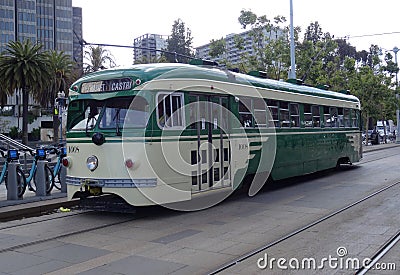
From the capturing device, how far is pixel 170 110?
31.8 ft

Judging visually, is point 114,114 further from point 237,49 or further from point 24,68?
point 24,68

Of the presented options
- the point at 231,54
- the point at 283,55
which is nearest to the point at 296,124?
the point at 283,55

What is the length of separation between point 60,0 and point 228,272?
111 meters

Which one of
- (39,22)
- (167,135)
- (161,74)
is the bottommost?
(167,135)

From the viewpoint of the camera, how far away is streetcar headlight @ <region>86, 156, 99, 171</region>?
31.2 feet

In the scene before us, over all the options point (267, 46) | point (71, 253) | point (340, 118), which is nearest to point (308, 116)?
point (340, 118)

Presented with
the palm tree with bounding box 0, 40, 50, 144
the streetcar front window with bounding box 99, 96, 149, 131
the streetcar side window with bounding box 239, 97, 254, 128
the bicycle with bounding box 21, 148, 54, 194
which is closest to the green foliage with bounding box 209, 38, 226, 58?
the palm tree with bounding box 0, 40, 50, 144

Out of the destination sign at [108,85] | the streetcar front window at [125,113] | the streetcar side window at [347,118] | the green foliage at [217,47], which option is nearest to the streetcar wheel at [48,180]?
the destination sign at [108,85]

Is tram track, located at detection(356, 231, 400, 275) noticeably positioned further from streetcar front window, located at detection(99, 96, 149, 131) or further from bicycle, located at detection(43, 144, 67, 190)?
bicycle, located at detection(43, 144, 67, 190)

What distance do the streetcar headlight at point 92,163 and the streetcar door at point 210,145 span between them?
2.04 meters

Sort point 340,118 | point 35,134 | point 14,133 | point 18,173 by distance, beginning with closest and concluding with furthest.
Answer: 1. point 18,173
2. point 340,118
3. point 14,133
4. point 35,134

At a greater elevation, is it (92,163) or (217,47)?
(217,47)

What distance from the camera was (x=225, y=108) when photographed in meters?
11.2

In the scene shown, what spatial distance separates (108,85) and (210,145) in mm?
2640
